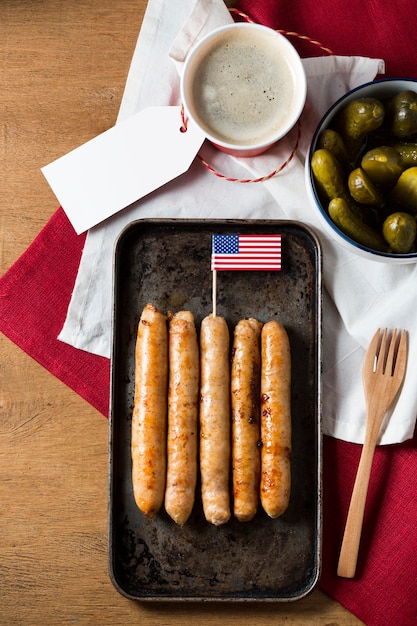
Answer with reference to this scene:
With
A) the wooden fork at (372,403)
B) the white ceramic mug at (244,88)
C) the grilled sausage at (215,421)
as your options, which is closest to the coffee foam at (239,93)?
the white ceramic mug at (244,88)

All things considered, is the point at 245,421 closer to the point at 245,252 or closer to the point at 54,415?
the point at 245,252

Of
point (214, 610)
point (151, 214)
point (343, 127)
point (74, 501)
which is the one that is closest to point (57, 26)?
point (151, 214)

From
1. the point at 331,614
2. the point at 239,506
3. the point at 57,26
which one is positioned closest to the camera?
the point at 239,506

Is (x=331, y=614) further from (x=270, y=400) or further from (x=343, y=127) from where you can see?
(x=343, y=127)

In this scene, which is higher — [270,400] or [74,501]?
[270,400]

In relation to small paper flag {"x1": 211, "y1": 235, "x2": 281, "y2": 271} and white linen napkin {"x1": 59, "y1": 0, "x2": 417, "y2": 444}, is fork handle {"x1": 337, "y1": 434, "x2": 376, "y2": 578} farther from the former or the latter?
small paper flag {"x1": 211, "y1": 235, "x2": 281, "y2": 271}

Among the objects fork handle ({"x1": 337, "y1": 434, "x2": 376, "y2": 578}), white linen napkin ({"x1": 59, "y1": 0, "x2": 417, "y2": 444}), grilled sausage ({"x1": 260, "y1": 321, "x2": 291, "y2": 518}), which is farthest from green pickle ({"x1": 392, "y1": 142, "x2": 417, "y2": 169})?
fork handle ({"x1": 337, "y1": 434, "x2": 376, "y2": 578})
